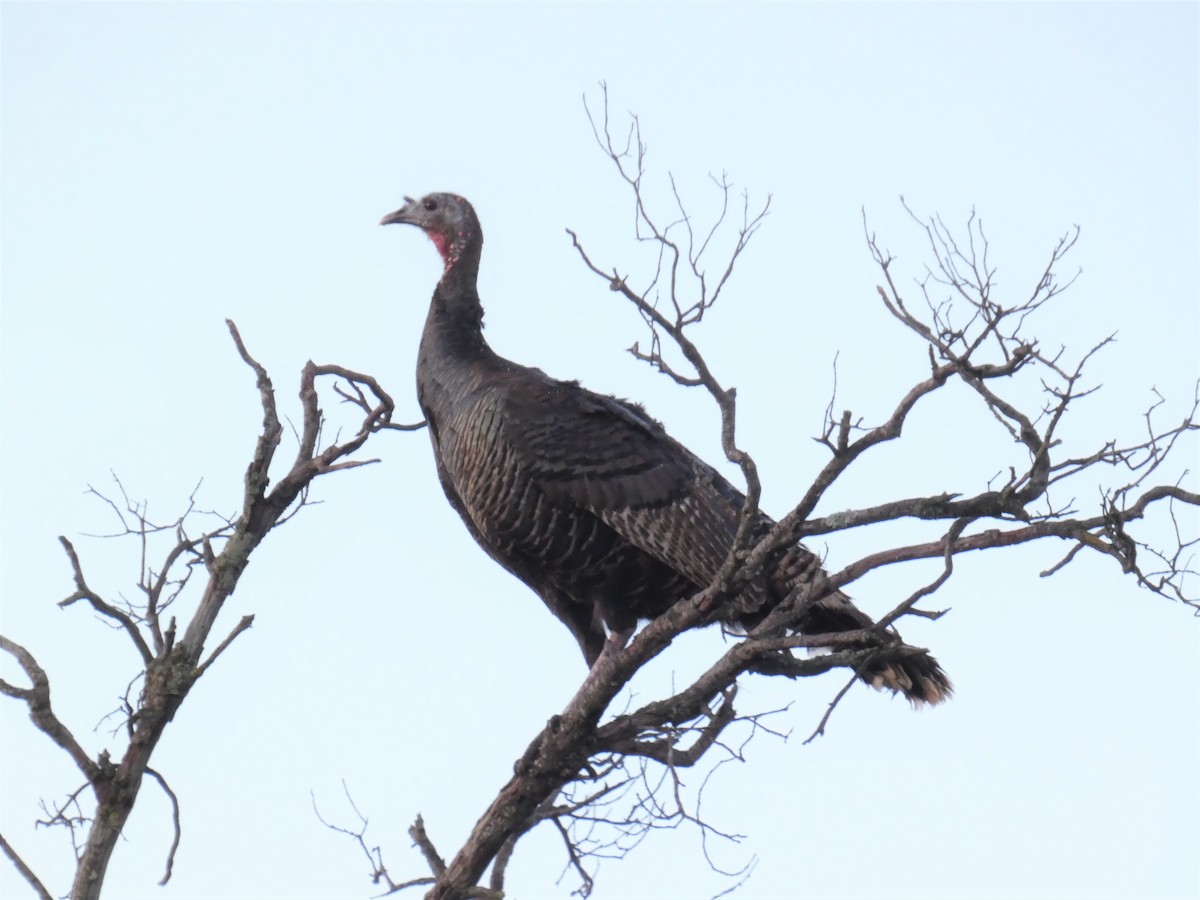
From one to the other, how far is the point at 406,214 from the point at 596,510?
2743 millimetres

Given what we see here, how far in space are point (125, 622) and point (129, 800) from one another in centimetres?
60

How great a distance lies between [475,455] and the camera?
22.2 feet

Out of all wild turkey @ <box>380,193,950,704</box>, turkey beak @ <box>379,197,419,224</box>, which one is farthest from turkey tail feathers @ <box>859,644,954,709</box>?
turkey beak @ <box>379,197,419,224</box>

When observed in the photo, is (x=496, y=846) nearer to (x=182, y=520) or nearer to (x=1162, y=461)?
(x=182, y=520)

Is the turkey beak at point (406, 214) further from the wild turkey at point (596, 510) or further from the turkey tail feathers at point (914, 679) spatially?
the turkey tail feathers at point (914, 679)

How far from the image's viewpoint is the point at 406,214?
863 cm

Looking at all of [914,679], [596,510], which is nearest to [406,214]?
[596,510]

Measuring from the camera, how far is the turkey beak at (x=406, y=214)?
28.2ft

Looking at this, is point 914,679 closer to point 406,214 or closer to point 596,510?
point 596,510

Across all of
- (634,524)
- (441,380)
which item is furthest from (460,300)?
(634,524)

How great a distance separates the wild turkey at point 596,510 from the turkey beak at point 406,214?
70.4 inches

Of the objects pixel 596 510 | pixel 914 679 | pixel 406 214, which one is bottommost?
pixel 914 679

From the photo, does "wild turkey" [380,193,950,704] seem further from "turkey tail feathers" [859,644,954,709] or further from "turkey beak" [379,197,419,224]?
"turkey beak" [379,197,419,224]

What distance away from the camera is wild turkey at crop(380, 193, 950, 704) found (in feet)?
21.5
